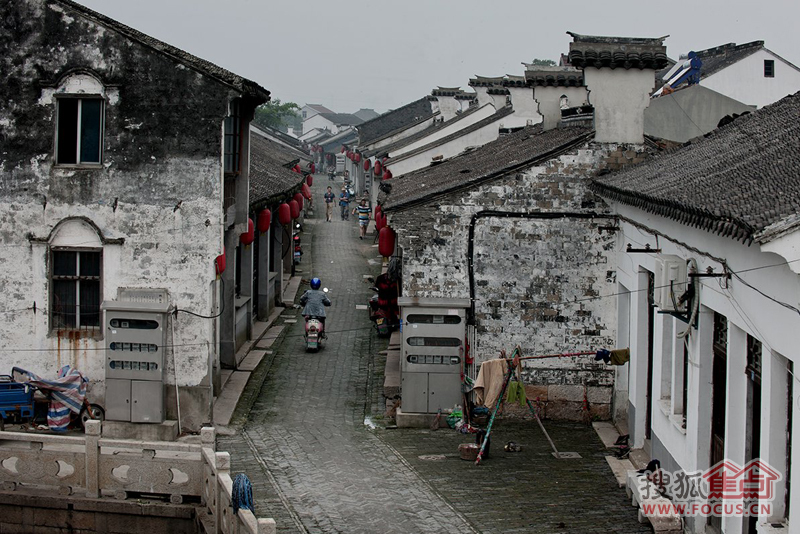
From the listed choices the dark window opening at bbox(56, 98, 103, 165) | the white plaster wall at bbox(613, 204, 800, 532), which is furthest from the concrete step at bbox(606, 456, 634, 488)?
the dark window opening at bbox(56, 98, 103, 165)

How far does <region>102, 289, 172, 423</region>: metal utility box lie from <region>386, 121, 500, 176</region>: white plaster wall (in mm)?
18366

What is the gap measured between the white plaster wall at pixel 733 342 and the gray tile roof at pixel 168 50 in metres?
7.19

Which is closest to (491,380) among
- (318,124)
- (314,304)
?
(314,304)

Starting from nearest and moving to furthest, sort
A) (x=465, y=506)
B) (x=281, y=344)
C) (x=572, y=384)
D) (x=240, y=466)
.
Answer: (x=465, y=506) < (x=240, y=466) < (x=572, y=384) < (x=281, y=344)

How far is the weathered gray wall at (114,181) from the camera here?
17.4 meters

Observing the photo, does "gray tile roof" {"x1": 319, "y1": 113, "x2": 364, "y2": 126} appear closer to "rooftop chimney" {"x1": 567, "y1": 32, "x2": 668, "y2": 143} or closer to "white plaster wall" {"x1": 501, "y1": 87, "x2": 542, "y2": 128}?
"white plaster wall" {"x1": 501, "y1": 87, "x2": 542, "y2": 128}

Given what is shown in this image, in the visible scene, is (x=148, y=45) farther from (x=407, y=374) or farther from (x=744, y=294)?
(x=744, y=294)

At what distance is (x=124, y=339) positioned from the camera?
Answer: 17.4m

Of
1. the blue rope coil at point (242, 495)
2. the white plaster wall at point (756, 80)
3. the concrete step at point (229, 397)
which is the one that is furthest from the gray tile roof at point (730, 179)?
the white plaster wall at point (756, 80)

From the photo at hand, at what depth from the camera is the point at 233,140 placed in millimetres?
19609

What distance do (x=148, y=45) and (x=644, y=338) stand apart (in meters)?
9.55

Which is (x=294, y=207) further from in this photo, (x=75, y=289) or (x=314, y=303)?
(x=75, y=289)

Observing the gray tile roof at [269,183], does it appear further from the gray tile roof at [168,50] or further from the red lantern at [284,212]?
the gray tile roof at [168,50]

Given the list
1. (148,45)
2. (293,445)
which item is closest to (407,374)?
(293,445)
